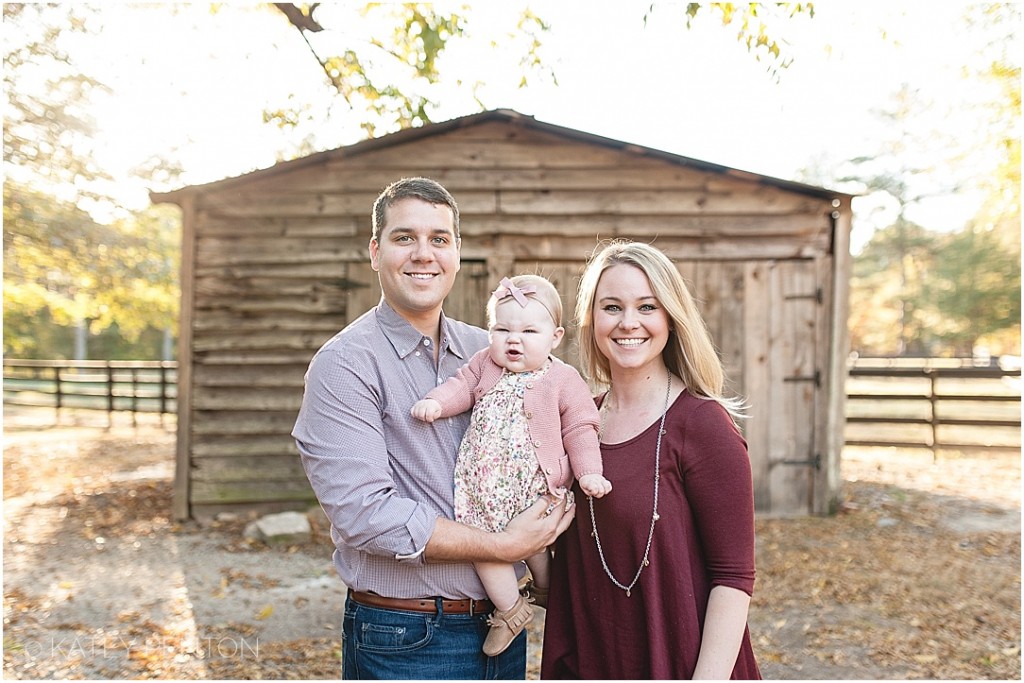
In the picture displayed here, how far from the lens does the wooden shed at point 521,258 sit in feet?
24.4

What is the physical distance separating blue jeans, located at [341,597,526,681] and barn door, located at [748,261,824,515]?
5.88m

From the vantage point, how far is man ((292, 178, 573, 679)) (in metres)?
2.00

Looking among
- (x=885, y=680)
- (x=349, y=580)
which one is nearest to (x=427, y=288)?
(x=349, y=580)

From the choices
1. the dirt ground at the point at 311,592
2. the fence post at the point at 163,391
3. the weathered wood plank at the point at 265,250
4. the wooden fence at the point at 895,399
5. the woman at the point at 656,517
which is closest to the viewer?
the woman at the point at 656,517

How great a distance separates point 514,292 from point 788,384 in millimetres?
5865

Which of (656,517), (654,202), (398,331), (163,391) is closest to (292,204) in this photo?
(654,202)

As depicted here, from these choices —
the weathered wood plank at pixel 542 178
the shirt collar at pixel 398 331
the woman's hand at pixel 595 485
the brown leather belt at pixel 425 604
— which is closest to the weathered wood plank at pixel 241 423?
the weathered wood plank at pixel 542 178

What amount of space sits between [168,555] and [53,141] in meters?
6.59

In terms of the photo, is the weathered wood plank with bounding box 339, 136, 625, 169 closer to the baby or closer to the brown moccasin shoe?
the baby

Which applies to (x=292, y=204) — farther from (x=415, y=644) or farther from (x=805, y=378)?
(x=415, y=644)

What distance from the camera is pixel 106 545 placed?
6922 millimetres

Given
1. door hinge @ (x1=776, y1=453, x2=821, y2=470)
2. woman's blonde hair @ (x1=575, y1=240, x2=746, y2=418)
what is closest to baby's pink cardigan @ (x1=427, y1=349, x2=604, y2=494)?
woman's blonde hair @ (x1=575, y1=240, x2=746, y2=418)

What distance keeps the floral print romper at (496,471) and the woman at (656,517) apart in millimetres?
190

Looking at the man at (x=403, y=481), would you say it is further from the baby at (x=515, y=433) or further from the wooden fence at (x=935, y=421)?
the wooden fence at (x=935, y=421)
